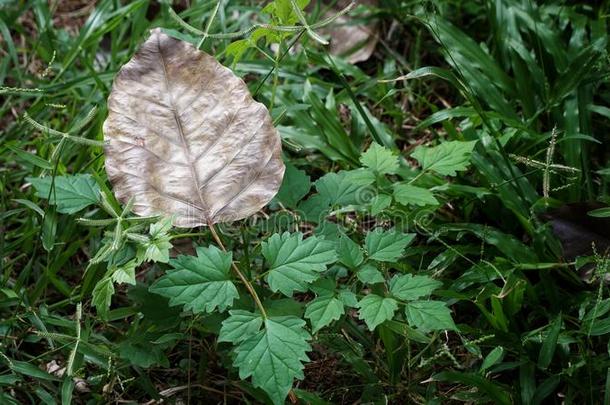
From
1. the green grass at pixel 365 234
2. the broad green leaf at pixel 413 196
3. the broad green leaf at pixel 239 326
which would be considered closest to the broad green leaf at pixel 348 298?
the green grass at pixel 365 234

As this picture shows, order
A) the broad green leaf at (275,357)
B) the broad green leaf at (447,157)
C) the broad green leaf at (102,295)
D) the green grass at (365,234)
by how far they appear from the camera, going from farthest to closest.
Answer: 1. the broad green leaf at (447,157)
2. the green grass at (365,234)
3. the broad green leaf at (102,295)
4. the broad green leaf at (275,357)

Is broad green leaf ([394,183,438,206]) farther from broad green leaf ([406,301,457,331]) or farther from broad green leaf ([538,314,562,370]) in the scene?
broad green leaf ([538,314,562,370])

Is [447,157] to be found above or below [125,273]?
above

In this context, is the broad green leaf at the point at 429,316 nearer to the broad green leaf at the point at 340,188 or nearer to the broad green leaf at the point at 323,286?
the broad green leaf at the point at 323,286

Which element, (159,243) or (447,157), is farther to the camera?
(447,157)

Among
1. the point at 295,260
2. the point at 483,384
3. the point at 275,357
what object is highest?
the point at 295,260

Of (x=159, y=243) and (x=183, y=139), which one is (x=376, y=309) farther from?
(x=183, y=139)

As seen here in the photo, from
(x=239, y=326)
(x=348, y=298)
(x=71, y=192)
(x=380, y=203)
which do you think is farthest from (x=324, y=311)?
(x=71, y=192)
